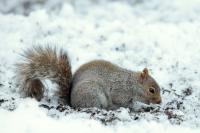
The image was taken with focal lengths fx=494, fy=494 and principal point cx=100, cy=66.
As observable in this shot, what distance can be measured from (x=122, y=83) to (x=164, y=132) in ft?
3.98

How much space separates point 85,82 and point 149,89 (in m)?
0.77

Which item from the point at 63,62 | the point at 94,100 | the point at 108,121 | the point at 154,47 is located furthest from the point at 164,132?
the point at 154,47

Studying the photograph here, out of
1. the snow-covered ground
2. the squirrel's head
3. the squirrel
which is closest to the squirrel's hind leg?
the squirrel

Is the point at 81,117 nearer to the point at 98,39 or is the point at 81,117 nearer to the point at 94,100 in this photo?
the point at 94,100

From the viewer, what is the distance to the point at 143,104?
17.9 feet

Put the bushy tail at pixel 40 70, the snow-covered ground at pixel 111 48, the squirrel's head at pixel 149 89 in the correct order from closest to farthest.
Result: the snow-covered ground at pixel 111 48 → the bushy tail at pixel 40 70 → the squirrel's head at pixel 149 89

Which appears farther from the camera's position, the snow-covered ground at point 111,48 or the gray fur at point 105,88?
the gray fur at point 105,88

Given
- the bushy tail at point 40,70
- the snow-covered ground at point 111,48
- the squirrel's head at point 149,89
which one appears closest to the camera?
the snow-covered ground at point 111,48

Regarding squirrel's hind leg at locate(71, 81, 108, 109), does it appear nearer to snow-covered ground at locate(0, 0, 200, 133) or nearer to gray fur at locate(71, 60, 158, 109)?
gray fur at locate(71, 60, 158, 109)

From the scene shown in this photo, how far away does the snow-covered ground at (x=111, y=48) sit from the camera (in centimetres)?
455

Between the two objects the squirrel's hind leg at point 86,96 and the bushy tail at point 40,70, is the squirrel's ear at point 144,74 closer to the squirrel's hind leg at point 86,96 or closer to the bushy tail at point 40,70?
the squirrel's hind leg at point 86,96

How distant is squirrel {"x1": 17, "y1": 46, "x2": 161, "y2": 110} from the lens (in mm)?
5105

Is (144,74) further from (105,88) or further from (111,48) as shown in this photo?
(111,48)

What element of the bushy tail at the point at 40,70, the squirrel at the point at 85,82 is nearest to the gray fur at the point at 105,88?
the squirrel at the point at 85,82
